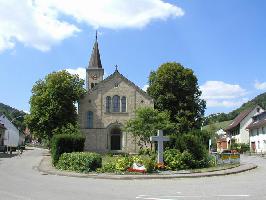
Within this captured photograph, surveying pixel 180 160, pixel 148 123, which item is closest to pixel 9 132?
pixel 148 123

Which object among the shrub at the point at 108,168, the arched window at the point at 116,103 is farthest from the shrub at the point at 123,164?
the arched window at the point at 116,103

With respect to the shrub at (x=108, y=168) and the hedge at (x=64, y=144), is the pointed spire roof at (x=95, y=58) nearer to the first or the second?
the hedge at (x=64, y=144)

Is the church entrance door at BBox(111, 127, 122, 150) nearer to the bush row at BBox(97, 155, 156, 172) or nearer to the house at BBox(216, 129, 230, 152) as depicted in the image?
the bush row at BBox(97, 155, 156, 172)

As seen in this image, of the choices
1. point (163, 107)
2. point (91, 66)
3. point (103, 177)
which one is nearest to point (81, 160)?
point (103, 177)

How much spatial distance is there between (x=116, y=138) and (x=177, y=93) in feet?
39.0

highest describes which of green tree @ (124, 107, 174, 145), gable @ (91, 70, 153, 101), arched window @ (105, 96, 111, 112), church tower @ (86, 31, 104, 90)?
church tower @ (86, 31, 104, 90)

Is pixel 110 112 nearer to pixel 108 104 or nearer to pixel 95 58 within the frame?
pixel 108 104

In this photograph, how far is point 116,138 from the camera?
60.0 m

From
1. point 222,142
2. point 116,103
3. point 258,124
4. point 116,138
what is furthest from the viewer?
point 222,142

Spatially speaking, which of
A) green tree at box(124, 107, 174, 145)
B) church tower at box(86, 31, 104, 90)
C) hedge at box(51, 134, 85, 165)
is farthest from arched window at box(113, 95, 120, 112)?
hedge at box(51, 134, 85, 165)

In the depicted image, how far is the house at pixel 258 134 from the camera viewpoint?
69.0m

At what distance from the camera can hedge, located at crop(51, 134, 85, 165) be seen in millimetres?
33562

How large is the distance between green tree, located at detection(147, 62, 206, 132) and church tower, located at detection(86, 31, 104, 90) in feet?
35.6

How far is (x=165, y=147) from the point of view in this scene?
106 ft
